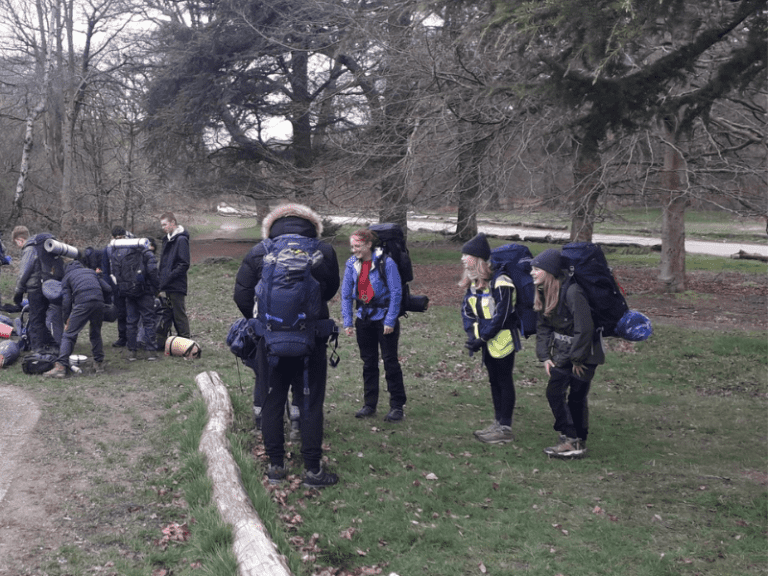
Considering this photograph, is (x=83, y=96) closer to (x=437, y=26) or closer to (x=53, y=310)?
(x=437, y=26)

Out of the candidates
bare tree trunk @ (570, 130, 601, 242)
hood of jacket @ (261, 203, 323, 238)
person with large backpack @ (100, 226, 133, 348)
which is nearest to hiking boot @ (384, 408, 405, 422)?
hood of jacket @ (261, 203, 323, 238)

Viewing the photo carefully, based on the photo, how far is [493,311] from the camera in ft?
22.7

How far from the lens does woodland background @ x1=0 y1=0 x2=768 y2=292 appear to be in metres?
7.07

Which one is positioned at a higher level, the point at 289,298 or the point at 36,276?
the point at 289,298

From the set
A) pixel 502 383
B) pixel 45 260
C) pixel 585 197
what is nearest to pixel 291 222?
pixel 502 383

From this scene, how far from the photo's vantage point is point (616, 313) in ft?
21.4

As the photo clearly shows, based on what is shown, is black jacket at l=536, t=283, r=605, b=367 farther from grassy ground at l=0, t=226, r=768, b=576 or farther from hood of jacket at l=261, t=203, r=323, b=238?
hood of jacket at l=261, t=203, r=323, b=238

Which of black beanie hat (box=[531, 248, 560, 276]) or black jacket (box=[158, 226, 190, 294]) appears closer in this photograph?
black beanie hat (box=[531, 248, 560, 276])

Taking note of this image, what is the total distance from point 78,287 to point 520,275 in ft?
18.3

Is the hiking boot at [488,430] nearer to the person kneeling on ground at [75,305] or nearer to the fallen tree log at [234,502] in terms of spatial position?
the fallen tree log at [234,502]

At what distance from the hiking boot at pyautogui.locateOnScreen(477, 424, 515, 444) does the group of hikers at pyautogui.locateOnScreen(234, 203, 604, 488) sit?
10 mm

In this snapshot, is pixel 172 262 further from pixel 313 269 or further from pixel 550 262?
pixel 550 262

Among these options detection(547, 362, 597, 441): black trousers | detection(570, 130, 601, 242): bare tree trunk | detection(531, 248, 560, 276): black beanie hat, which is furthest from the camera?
detection(570, 130, 601, 242): bare tree trunk

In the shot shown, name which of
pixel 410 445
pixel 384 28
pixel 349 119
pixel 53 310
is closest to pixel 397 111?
pixel 384 28
